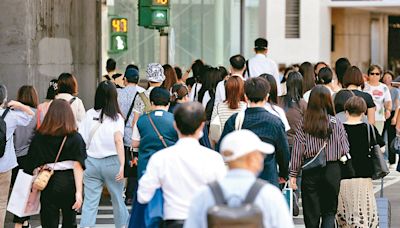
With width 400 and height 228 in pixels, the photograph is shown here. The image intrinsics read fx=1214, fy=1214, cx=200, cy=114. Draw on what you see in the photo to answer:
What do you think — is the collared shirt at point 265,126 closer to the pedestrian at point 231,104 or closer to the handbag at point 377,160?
the handbag at point 377,160

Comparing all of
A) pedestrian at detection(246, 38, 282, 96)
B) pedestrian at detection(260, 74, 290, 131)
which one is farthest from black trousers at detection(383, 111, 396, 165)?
pedestrian at detection(260, 74, 290, 131)

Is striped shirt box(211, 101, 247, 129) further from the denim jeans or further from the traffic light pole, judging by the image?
the traffic light pole

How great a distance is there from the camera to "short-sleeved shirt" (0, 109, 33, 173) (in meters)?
13.1

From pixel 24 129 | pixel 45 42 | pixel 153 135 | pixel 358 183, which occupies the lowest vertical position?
pixel 358 183

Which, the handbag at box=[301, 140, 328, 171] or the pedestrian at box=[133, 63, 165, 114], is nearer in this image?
the handbag at box=[301, 140, 328, 171]

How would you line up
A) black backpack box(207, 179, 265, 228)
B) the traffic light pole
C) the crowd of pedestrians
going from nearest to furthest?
black backpack box(207, 179, 265, 228), the crowd of pedestrians, the traffic light pole

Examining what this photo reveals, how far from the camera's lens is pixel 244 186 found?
21.0ft

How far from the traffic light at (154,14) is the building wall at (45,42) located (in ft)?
6.16

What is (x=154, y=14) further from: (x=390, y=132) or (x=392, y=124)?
(x=390, y=132)

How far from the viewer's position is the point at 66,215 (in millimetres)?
11789

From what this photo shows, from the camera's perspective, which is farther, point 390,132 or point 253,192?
point 390,132

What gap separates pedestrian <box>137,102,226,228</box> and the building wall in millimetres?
8841

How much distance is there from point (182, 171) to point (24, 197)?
3848 millimetres

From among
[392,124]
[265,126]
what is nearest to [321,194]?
[265,126]
